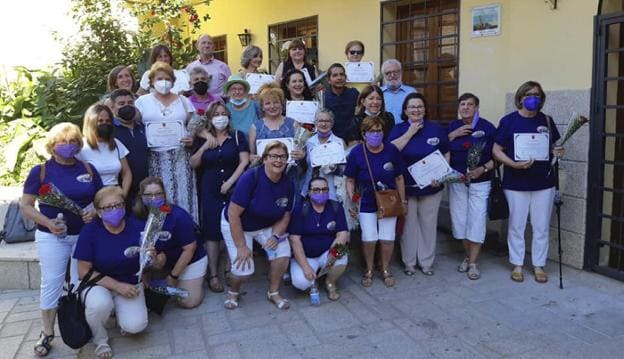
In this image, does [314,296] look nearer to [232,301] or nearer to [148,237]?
[232,301]

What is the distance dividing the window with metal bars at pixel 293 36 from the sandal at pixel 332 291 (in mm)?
4686

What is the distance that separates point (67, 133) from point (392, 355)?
2821 mm

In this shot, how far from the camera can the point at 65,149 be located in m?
3.81

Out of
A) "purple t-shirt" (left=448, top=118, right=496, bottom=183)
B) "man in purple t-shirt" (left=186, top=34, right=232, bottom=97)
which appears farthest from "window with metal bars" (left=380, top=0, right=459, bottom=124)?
"man in purple t-shirt" (left=186, top=34, right=232, bottom=97)

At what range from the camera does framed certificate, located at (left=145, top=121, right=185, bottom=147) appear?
15.4 ft

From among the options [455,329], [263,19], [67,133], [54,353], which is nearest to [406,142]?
[455,329]

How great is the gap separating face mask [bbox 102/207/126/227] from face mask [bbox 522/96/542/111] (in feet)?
11.8

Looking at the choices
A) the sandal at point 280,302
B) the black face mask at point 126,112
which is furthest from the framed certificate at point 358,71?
the sandal at point 280,302

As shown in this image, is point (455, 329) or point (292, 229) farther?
point (292, 229)

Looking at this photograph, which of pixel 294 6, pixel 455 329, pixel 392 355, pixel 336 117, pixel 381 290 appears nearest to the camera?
pixel 392 355

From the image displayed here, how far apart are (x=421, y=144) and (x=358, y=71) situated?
3.85 ft

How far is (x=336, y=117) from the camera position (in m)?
5.38

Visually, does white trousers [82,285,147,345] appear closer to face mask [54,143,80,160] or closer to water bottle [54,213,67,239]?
water bottle [54,213,67,239]

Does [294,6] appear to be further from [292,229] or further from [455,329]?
[455,329]
